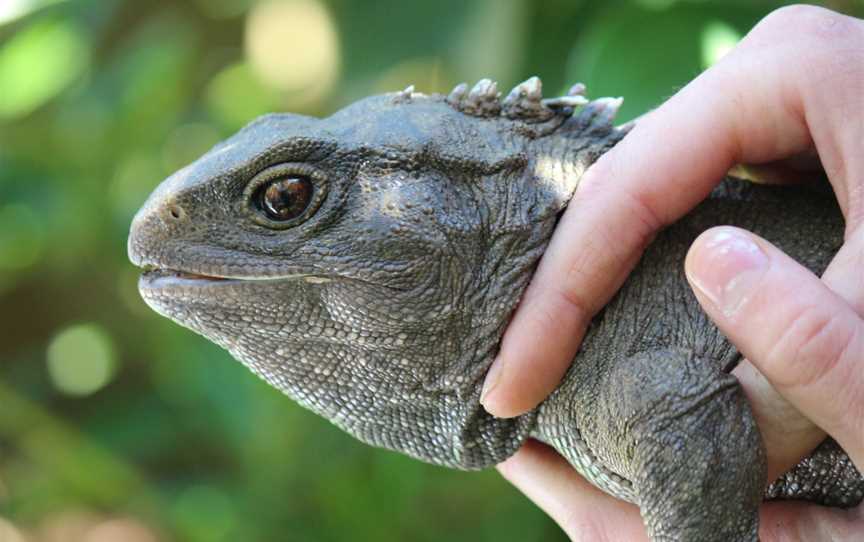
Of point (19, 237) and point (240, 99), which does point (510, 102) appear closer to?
point (240, 99)

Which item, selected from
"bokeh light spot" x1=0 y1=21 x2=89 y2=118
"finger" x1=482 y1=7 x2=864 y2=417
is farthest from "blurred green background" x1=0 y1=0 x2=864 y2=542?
"finger" x1=482 y1=7 x2=864 y2=417

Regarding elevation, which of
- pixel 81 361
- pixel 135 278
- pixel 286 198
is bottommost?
pixel 81 361

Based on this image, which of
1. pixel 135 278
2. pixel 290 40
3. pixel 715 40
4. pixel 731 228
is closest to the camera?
pixel 731 228

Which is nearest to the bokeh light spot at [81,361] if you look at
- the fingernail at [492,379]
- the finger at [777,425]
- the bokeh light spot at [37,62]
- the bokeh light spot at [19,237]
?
the bokeh light spot at [19,237]

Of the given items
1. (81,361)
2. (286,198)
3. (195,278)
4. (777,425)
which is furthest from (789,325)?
(81,361)

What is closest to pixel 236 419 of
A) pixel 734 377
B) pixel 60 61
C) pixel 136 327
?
pixel 136 327

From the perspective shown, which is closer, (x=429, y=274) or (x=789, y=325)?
(x=789, y=325)

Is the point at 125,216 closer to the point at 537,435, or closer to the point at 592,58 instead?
the point at 592,58
